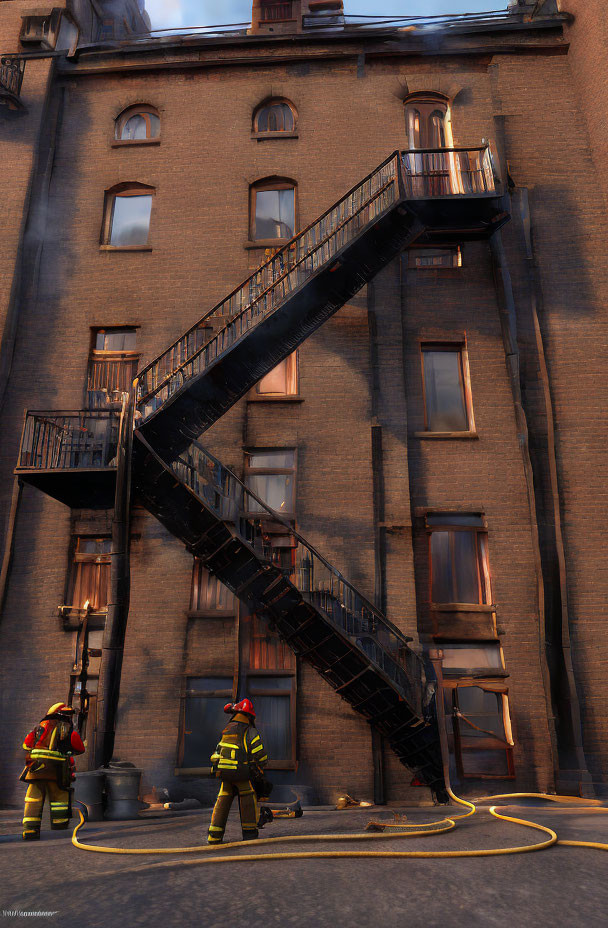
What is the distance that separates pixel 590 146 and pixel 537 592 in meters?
11.1

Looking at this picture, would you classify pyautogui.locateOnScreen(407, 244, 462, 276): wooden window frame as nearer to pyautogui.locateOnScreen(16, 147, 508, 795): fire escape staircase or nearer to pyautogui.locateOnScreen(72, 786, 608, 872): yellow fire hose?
pyautogui.locateOnScreen(16, 147, 508, 795): fire escape staircase

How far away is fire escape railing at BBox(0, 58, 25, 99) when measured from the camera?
55.7ft

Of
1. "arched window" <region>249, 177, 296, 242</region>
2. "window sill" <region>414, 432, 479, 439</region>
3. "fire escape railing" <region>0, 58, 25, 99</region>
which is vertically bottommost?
"window sill" <region>414, 432, 479, 439</region>

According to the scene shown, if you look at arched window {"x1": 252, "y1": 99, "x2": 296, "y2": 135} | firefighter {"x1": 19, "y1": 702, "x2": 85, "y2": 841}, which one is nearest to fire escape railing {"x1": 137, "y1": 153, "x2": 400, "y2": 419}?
arched window {"x1": 252, "y1": 99, "x2": 296, "y2": 135}

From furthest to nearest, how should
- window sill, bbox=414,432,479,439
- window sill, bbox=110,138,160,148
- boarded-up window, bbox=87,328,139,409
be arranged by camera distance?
window sill, bbox=110,138,160,148, boarded-up window, bbox=87,328,139,409, window sill, bbox=414,432,479,439

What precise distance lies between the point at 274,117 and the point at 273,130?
400mm

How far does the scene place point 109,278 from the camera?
16.0 metres

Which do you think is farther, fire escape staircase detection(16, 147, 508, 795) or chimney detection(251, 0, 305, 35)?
chimney detection(251, 0, 305, 35)

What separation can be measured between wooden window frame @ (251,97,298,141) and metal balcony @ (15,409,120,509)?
929 centimetres

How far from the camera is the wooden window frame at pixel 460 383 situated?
1436cm

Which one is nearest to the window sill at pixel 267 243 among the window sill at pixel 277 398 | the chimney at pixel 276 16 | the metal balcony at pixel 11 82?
the window sill at pixel 277 398

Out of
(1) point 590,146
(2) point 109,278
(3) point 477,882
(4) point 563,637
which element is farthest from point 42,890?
(1) point 590,146

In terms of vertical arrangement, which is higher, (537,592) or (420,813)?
(537,592)

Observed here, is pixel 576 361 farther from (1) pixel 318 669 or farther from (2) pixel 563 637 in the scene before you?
(1) pixel 318 669
